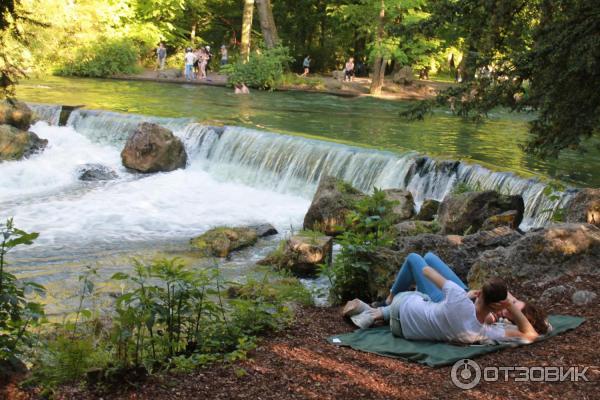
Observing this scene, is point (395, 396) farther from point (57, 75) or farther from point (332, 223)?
point (57, 75)

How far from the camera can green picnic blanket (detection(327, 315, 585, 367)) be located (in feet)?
17.9

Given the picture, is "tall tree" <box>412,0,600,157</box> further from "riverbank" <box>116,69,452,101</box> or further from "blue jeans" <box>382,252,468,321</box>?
"riverbank" <box>116,69,452,101</box>

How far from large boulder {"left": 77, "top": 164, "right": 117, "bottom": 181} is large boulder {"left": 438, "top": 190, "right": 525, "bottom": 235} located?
8661mm

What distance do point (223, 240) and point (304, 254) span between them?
71.6 inches

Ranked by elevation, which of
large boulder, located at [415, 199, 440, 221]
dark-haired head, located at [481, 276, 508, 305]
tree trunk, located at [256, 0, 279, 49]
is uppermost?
tree trunk, located at [256, 0, 279, 49]

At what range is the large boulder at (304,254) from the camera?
9.97 m

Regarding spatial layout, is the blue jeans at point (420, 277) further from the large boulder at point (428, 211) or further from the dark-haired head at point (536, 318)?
the large boulder at point (428, 211)

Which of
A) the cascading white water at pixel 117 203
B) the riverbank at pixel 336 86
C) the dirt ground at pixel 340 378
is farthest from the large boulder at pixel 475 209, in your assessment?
the riverbank at pixel 336 86

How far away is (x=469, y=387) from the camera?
4.85m

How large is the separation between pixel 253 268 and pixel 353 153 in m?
5.60

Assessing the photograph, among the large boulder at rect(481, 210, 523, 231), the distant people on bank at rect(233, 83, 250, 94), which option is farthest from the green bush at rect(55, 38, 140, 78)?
the large boulder at rect(481, 210, 523, 231)

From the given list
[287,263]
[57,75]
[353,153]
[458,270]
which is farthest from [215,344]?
[57,75]

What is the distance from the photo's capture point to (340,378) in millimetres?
4875

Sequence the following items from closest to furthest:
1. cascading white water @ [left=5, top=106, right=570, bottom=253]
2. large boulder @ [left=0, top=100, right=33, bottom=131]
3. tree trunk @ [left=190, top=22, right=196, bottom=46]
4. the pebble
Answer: the pebble
cascading white water @ [left=5, top=106, right=570, bottom=253]
large boulder @ [left=0, top=100, right=33, bottom=131]
tree trunk @ [left=190, top=22, right=196, bottom=46]
